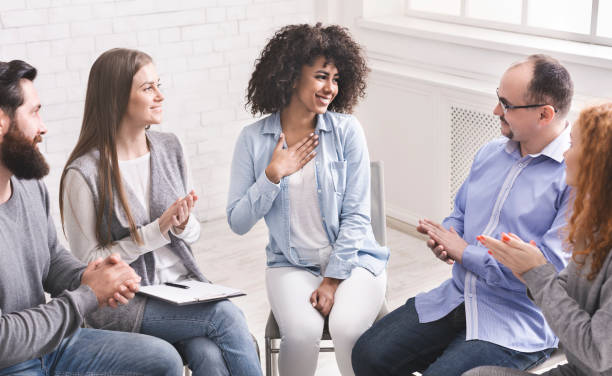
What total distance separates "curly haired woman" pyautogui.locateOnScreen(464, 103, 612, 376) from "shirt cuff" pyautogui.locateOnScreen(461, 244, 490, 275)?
35cm

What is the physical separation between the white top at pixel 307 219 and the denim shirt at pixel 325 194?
17 mm

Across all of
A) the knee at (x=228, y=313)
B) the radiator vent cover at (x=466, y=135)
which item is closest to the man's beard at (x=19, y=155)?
the knee at (x=228, y=313)

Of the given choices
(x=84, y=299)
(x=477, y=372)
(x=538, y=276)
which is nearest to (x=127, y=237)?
(x=84, y=299)

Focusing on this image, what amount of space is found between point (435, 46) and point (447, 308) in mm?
2331

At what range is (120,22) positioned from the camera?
4.14 meters

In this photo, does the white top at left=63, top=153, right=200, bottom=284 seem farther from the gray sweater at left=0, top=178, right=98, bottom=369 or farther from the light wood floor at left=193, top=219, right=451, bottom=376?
the light wood floor at left=193, top=219, right=451, bottom=376

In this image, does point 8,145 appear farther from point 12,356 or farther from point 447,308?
point 447,308

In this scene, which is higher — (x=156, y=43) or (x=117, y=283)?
(x=156, y=43)

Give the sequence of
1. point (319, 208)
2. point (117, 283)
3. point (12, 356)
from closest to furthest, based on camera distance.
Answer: point (12, 356)
point (117, 283)
point (319, 208)

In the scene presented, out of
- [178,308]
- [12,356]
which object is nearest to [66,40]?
[178,308]

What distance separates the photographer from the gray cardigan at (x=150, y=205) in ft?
7.23

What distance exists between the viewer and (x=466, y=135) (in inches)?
161

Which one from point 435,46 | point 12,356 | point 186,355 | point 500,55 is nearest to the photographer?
point 12,356

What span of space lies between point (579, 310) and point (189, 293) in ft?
3.60
